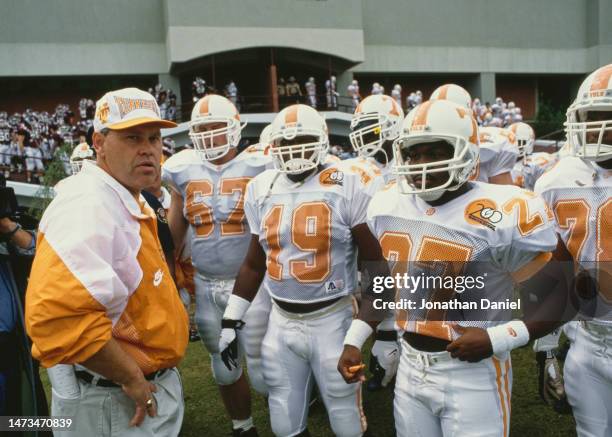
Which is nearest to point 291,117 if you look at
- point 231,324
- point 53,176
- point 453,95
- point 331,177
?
point 331,177

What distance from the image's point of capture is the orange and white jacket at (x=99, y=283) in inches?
67.9

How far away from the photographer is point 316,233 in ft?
9.78

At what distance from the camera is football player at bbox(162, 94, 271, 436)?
12.6 feet

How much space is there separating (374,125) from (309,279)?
207 centimetres

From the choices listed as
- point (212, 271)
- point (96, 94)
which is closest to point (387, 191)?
point (212, 271)

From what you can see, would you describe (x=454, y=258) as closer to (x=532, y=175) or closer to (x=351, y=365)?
(x=351, y=365)

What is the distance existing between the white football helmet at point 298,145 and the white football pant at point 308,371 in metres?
0.83

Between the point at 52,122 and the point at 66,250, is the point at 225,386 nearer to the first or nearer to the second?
the point at 66,250

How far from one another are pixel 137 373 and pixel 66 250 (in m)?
0.52

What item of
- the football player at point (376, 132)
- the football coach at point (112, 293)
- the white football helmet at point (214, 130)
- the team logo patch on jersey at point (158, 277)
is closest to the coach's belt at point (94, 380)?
Answer: the football coach at point (112, 293)

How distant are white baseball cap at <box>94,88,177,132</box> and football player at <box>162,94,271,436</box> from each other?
1749 mm

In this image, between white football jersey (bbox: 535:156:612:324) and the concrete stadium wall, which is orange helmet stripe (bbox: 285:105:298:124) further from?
the concrete stadium wall

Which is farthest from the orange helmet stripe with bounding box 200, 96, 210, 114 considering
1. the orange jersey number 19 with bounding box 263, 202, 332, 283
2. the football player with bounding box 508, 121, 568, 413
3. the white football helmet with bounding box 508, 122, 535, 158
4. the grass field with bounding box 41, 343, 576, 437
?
the white football helmet with bounding box 508, 122, 535, 158

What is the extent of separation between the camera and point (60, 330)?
68.1 inches
